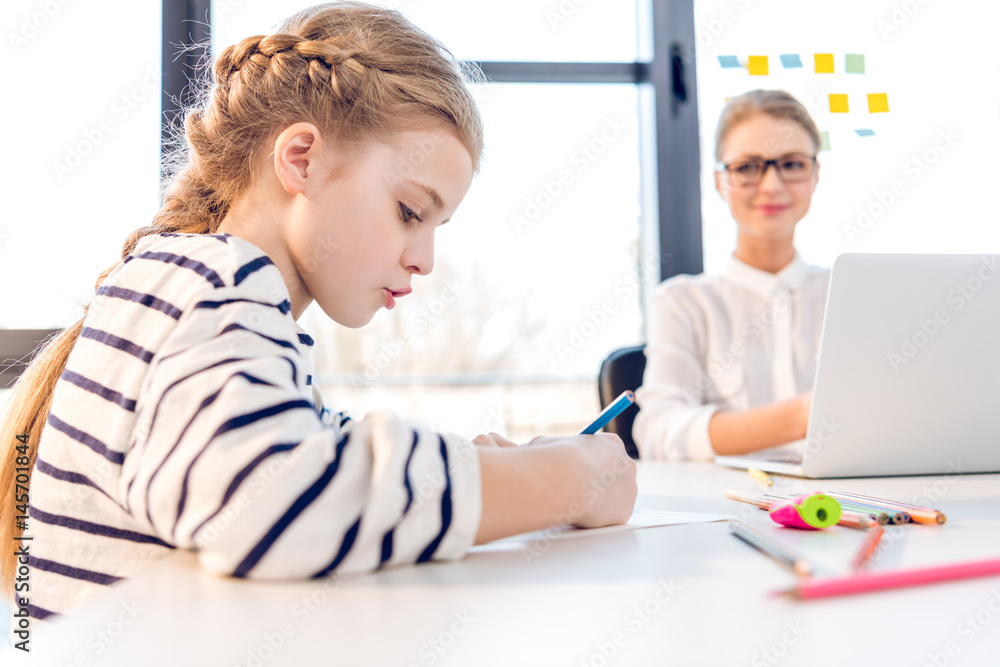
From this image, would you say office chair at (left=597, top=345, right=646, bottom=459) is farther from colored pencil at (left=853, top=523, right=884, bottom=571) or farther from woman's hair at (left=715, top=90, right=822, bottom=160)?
colored pencil at (left=853, top=523, right=884, bottom=571)

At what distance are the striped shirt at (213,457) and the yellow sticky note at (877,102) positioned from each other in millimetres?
2260

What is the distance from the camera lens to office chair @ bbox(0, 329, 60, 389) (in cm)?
169

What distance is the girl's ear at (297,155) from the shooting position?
737 millimetres

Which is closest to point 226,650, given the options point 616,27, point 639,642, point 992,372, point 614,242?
point 639,642

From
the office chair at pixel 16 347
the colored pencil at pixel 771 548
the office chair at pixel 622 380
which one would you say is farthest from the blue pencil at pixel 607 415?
the office chair at pixel 16 347

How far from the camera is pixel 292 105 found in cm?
77

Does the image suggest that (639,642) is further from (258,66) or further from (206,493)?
(258,66)

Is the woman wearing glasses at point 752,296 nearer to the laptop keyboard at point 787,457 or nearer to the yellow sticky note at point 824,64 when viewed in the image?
the laptop keyboard at point 787,457

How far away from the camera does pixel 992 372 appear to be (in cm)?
80

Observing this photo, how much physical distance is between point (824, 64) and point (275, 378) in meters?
2.31

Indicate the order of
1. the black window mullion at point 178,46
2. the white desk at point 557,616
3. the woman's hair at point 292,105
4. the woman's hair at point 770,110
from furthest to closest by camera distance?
1. the black window mullion at point 178,46
2. the woman's hair at point 770,110
3. the woman's hair at point 292,105
4. the white desk at point 557,616

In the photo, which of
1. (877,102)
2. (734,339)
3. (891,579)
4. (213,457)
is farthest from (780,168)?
(213,457)

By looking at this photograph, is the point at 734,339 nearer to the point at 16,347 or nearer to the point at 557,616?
the point at 557,616

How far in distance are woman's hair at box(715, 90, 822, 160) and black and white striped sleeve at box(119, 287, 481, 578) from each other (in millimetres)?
1408
